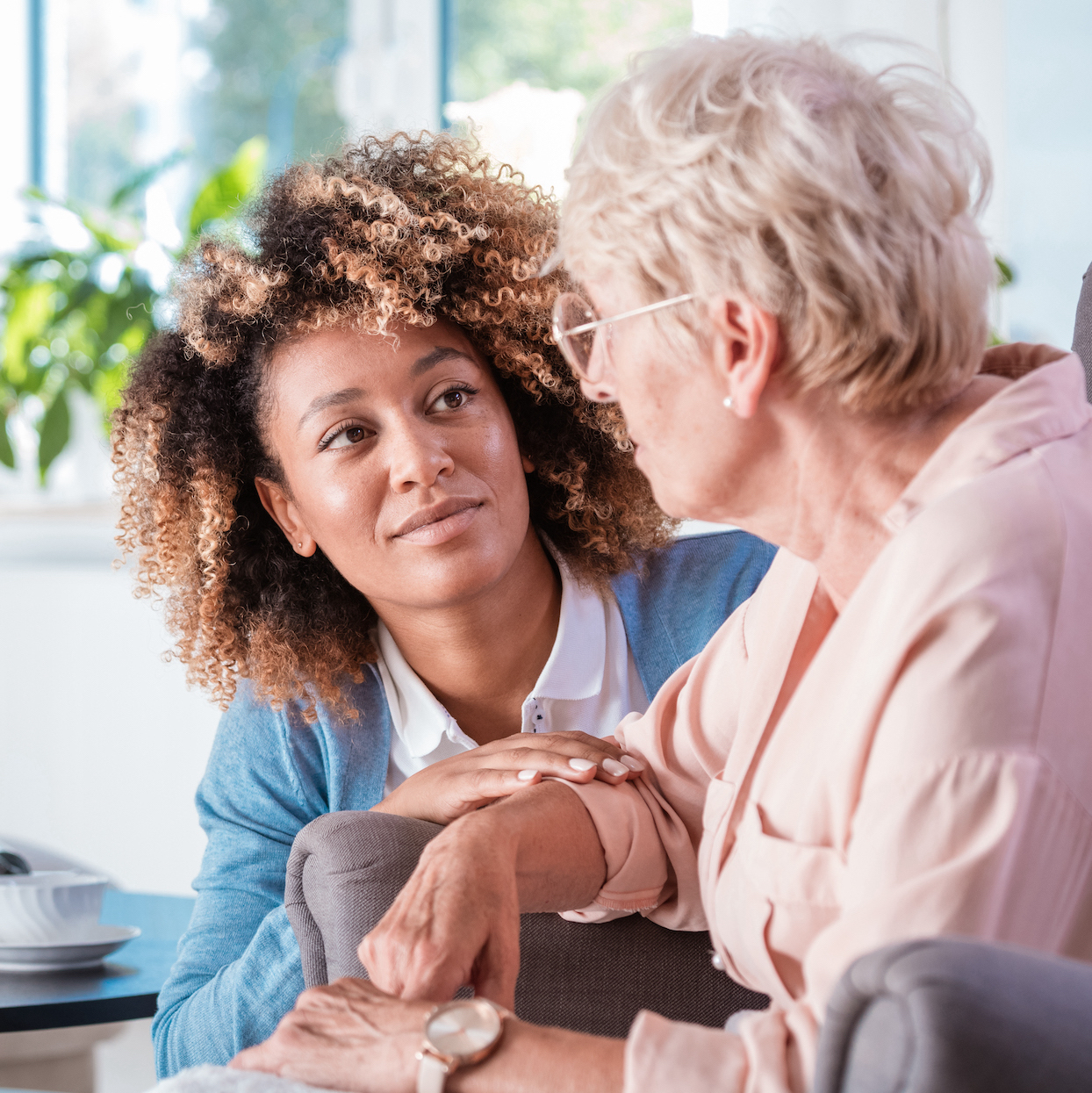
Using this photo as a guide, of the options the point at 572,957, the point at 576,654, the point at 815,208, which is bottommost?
the point at 572,957

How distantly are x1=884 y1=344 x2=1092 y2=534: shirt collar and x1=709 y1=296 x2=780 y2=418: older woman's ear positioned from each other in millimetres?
129

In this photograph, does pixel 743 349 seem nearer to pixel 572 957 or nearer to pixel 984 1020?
pixel 984 1020

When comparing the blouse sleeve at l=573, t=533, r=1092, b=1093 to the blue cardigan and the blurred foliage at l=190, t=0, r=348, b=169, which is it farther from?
the blurred foliage at l=190, t=0, r=348, b=169

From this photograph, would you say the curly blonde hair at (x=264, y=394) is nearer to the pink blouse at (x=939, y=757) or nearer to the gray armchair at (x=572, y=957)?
the gray armchair at (x=572, y=957)

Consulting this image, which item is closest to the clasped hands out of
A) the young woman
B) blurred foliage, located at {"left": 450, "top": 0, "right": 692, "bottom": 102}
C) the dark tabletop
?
the young woman

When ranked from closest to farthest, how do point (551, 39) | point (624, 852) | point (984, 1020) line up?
point (984, 1020) → point (624, 852) → point (551, 39)

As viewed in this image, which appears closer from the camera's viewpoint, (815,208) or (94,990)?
(815,208)

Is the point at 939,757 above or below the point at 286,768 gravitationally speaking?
above

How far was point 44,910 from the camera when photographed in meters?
1.66

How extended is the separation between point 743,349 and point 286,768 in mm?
958

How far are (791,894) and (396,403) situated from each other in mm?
848

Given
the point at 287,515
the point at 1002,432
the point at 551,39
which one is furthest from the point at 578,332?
the point at 551,39

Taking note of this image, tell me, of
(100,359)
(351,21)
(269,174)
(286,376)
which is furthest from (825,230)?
(351,21)

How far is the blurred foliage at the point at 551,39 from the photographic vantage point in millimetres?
3398
